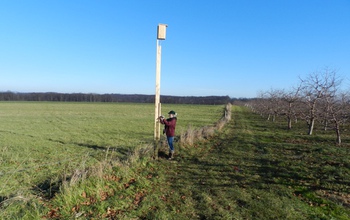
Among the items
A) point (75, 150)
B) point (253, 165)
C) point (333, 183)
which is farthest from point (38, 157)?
point (333, 183)

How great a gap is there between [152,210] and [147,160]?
3.25 metres

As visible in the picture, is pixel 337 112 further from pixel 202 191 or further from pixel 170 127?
pixel 202 191

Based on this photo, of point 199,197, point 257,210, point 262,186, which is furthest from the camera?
point 262,186

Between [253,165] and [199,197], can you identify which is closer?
[199,197]

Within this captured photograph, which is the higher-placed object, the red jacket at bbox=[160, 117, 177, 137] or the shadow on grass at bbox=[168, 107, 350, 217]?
the red jacket at bbox=[160, 117, 177, 137]

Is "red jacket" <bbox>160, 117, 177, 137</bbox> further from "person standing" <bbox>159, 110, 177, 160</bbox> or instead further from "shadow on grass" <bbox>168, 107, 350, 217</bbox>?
"shadow on grass" <bbox>168, 107, 350, 217</bbox>

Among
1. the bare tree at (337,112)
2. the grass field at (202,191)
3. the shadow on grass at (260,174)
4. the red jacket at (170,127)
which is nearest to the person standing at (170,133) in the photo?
→ the red jacket at (170,127)

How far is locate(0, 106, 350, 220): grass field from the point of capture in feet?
14.3

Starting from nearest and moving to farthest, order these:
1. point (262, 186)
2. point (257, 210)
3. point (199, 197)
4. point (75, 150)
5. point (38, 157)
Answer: point (257, 210) < point (199, 197) < point (262, 186) < point (38, 157) < point (75, 150)

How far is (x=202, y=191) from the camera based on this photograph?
18.1 ft

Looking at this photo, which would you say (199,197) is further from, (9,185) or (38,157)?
(38,157)

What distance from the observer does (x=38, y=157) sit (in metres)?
9.95

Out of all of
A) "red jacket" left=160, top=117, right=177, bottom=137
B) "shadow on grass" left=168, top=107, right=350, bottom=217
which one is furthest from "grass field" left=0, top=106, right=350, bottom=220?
"red jacket" left=160, top=117, right=177, bottom=137

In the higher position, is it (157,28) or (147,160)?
(157,28)
